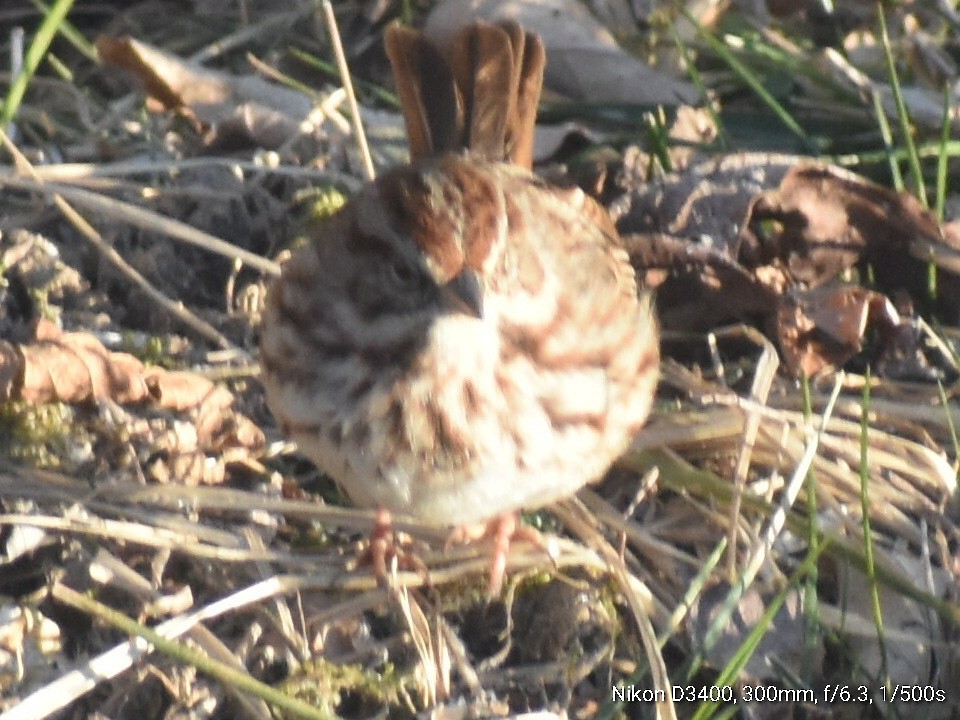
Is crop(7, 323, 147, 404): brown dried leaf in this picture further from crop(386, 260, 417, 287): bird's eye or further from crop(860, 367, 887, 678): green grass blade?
crop(860, 367, 887, 678): green grass blade

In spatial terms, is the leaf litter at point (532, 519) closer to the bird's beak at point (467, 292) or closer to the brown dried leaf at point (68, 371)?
the brown dried leaf at point (68, 371)

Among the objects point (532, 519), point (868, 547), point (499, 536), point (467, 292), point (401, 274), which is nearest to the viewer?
point (467, 292)

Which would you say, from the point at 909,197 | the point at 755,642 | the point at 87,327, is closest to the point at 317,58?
the point at 87,327

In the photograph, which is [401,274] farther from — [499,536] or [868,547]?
[868,547]

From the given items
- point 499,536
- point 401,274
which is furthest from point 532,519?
point 401,274

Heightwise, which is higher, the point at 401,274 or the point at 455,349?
the point at 401,274

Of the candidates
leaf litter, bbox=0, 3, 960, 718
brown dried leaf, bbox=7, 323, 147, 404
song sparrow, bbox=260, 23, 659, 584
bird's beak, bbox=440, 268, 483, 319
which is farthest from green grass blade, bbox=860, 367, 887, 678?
brown dried leaf, bbox=7, 323, 147, 404

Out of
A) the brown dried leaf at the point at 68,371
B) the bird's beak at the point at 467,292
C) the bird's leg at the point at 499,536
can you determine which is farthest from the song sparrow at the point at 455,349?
the brown dried leaf at the point at 68,371

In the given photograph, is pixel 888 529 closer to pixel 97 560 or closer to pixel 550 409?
pixel 550 409
